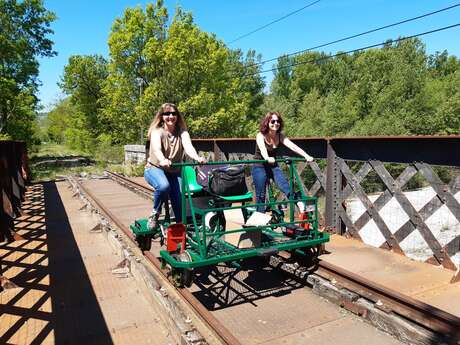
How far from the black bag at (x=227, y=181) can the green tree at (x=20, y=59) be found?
23.4 metres

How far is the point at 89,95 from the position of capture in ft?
147

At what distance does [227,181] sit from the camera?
15.7ft

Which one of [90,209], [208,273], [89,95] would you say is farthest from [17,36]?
[208,273]

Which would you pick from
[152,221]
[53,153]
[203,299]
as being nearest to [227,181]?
[152,221]

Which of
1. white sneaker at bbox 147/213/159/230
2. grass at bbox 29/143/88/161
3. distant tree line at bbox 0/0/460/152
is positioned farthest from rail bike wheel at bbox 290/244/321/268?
grass at bbox 29/143/88/161

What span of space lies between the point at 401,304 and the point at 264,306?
140 cm

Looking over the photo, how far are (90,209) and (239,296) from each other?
6.78m

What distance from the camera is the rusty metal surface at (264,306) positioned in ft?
12.0

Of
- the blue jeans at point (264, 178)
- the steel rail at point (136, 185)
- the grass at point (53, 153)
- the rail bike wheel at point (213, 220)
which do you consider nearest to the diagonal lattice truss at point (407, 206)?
the blue jeans at point (264, 178)

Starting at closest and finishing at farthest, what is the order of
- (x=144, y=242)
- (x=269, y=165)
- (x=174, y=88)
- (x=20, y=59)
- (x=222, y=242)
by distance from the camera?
1. (x=222, y=242)
2. (x=269, y=165)
3. (x=144, y=242)
4. (x=20, y=59)
5. (x=174, y=88)

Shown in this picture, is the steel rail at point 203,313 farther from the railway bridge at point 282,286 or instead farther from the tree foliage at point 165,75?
the tree foliage at point 165,75

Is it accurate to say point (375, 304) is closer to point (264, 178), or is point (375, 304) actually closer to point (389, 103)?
point (264, 178)

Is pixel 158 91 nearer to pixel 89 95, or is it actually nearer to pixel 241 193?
pixel 89 95

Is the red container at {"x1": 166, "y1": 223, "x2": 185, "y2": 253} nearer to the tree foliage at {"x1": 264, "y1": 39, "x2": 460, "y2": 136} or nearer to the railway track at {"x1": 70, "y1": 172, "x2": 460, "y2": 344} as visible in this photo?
the railway track at {"x1": 70, "y1": 172, "x2": 460, "y2": 344}
